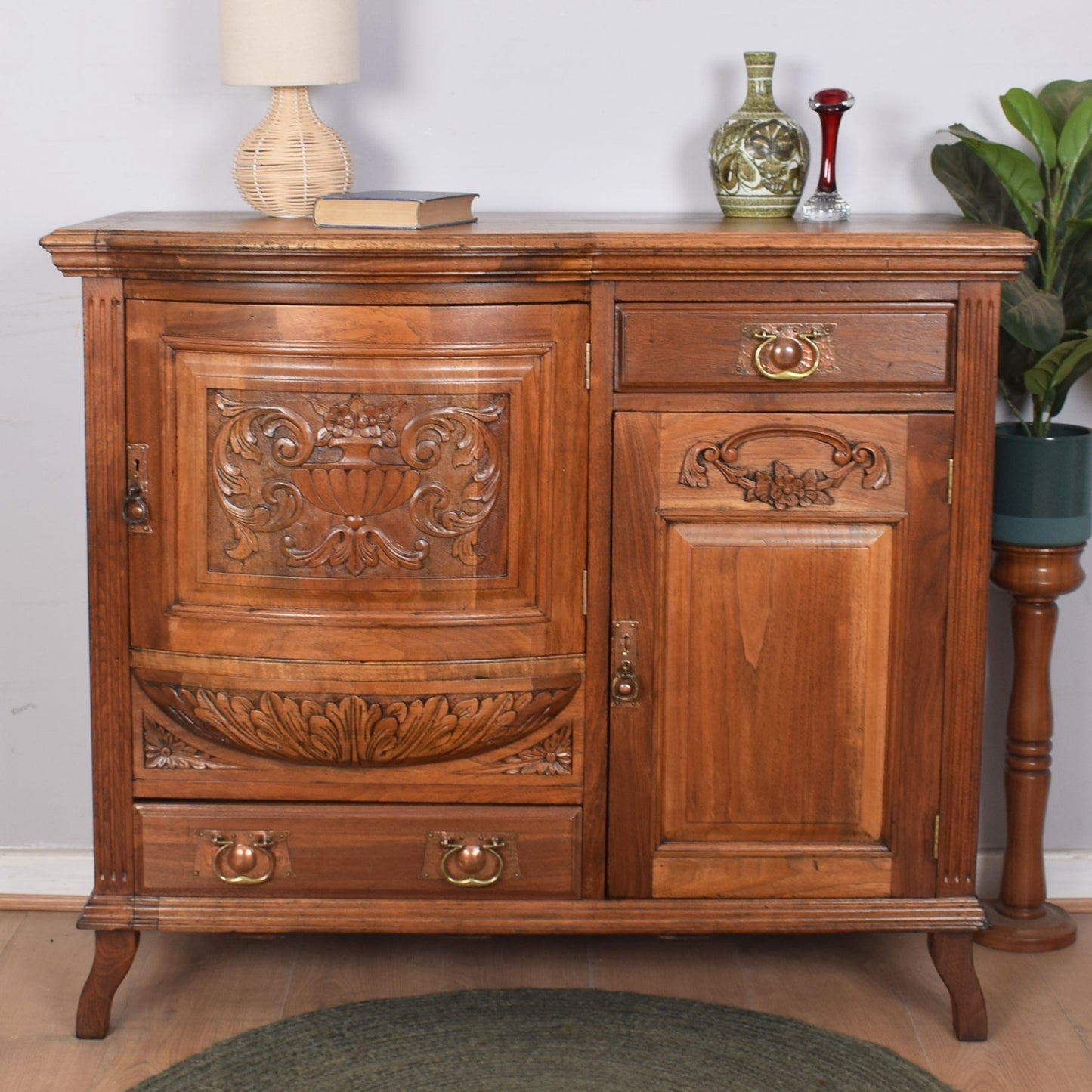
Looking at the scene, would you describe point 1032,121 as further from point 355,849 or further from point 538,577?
point 355,849

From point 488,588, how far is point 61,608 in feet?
3.04

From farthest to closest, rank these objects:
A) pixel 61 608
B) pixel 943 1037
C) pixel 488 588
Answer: pixel 61 608
pixel 943 1037
pixel 488 588

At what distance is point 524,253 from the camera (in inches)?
74.7

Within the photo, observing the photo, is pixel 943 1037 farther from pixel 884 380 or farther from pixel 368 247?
pixel 368 247

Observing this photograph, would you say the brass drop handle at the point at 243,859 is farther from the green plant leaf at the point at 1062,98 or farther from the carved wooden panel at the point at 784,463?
the green plant leaf at the point at 1062,98

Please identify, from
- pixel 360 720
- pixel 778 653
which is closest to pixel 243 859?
pixel 360 720

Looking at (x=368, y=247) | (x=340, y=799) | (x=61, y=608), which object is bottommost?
(x=340, y=799)

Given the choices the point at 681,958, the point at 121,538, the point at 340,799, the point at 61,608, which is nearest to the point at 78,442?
the point at 61,608

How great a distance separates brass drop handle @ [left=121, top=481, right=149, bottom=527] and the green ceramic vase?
0.96 metres

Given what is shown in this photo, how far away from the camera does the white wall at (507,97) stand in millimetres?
2385

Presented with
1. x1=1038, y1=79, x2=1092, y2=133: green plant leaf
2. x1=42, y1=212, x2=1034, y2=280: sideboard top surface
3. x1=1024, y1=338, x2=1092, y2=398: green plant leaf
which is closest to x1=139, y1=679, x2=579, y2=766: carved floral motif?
x1=42, y1=212, x2=1034, y2=280: sideboard top surface

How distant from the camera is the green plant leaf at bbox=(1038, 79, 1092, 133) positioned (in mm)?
2287

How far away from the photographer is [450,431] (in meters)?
1.96

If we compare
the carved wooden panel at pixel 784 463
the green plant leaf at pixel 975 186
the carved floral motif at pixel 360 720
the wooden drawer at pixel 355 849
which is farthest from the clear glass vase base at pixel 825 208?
the wooden drawer at pixel 355 849
